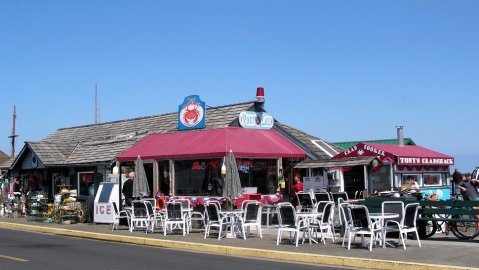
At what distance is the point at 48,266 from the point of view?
36.4ft

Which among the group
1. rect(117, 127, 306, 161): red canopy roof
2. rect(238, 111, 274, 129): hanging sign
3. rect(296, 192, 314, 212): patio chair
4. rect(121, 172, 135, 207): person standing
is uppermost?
rect(238, 111, 274, 129): hanging sign

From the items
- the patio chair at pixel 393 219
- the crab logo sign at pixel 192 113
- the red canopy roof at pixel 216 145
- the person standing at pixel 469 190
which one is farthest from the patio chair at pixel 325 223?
the crab logo sign at pixel 192 113

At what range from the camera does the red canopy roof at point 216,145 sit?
63.9 feet

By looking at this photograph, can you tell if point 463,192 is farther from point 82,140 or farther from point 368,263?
point 82,140

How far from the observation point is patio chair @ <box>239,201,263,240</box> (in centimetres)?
1595

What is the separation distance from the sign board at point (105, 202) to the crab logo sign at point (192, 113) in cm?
364

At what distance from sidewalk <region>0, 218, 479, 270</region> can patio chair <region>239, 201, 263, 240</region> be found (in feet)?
1.23

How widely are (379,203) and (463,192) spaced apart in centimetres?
318

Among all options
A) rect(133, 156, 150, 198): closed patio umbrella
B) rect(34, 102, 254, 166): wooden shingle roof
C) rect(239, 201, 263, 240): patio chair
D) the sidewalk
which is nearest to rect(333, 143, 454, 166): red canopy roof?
rect(34, 102, 254, 166): wooden shingle roof

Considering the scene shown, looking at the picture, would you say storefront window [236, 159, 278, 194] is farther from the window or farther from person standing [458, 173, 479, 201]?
person standing [458, 173, 479, 201]

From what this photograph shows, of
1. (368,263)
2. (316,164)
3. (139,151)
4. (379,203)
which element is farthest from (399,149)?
(368,263)

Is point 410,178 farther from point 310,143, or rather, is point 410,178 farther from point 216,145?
point 216,145

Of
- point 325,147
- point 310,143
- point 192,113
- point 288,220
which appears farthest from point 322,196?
point 192,113

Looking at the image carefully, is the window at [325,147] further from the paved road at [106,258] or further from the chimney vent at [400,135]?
the paved road at [106,258]
